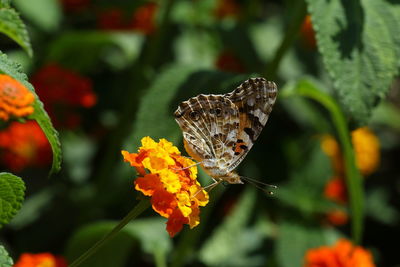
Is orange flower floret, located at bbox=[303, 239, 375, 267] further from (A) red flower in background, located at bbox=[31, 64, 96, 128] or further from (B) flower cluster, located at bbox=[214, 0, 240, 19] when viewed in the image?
(B) flower cluster, located at bbox=[214, 0, 240, 19]

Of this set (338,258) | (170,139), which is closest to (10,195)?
(170,139)

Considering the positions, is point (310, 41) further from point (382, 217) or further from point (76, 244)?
point (76, 244)

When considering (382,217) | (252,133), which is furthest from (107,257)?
(382,217)

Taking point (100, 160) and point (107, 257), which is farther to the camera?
point (100, 160)

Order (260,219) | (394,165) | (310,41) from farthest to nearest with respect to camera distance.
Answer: (394,165) < (310,41) < (260,219)

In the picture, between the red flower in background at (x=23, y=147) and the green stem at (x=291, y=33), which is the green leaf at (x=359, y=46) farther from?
the red flower in background at (x=23, y=147)

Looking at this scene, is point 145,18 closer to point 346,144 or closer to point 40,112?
point 346,144
